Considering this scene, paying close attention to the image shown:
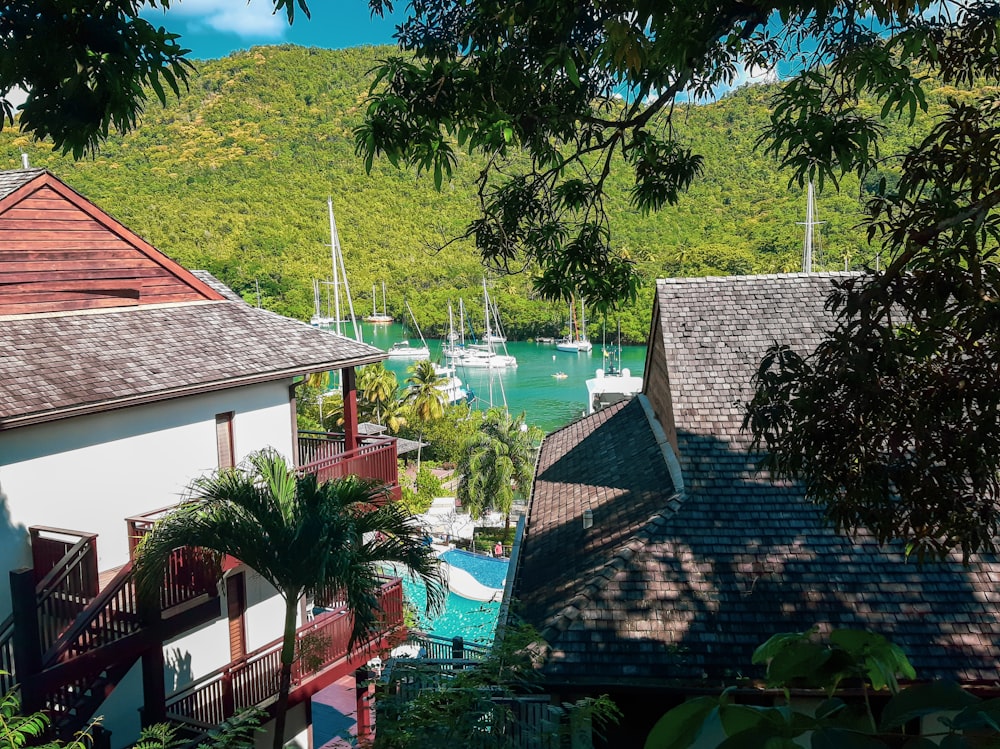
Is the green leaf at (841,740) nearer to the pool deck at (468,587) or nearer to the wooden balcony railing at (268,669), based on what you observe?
the wooden balcony railing at (268,669)

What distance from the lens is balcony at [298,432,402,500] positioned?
1364 centimetres

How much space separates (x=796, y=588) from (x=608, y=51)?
658 cm

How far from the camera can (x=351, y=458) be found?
14.0 metres

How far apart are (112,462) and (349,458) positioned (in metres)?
3.94

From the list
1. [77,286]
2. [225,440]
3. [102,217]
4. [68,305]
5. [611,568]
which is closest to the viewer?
[611,568]

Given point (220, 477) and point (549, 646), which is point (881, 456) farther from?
point (220, 477)

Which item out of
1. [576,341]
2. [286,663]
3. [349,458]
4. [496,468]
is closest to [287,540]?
[286,663]

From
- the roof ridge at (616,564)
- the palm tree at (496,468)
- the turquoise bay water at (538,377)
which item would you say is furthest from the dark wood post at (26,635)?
the turquoise bay water at (538,377)

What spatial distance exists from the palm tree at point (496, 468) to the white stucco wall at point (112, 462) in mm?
25756

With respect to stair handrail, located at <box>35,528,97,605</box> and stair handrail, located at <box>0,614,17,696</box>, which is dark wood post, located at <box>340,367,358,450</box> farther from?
stair handrail, located at <box>0,614,17,696</box>

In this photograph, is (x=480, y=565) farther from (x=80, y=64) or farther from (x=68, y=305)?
(x=80, y=64)

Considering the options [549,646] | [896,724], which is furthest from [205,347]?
[896,724]

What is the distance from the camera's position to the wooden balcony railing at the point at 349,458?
13633 millimetres

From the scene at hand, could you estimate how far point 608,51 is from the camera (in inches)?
204
